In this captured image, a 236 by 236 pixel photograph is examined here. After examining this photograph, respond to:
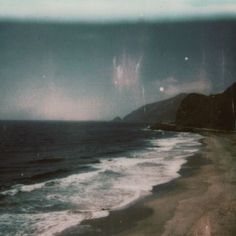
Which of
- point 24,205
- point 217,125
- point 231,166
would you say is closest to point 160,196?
point 24,205

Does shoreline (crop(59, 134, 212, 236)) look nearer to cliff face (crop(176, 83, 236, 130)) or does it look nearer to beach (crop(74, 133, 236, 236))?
beach (crop(74, 133, 236, 236))

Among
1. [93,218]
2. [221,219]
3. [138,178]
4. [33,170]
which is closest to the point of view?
[221,219]

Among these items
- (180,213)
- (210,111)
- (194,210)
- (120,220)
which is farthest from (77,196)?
(210,111)

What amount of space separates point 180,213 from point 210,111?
133255 mm

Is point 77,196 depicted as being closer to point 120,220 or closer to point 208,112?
point 120,220

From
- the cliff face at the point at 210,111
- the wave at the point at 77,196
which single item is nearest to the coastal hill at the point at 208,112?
the cliff face at the point at 210,111

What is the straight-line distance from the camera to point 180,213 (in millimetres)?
15461

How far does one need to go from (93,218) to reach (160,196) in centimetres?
533

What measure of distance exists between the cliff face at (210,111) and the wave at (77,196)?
99473 mm

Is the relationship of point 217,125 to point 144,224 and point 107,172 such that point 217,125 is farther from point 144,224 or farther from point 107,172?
point 144,224

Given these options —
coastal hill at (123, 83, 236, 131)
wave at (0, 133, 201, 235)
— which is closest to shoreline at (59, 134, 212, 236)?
wave at (0, 133, 201, 235)

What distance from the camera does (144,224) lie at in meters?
14.3

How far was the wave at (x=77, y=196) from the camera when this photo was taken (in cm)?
1526

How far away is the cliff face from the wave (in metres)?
99.5
